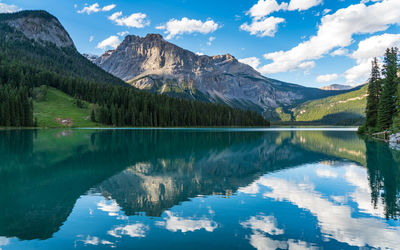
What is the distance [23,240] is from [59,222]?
2.15 meters

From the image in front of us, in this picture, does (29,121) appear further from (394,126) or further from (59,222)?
(394,126)

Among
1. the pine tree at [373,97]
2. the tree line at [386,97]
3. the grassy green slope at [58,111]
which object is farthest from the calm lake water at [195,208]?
the grassy green slope at [58,111]

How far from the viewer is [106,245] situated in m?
10.9

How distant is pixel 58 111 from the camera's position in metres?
152

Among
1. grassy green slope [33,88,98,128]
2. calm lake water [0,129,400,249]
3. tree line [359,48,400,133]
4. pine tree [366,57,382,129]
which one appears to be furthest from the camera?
grassy green slope [33,88,98,128]

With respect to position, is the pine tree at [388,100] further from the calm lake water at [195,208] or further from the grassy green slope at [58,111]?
the grassy green slope at [58,111]

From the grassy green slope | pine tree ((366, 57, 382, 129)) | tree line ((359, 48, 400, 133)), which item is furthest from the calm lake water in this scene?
the grassy green slope

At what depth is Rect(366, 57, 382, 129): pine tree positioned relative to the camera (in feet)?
282

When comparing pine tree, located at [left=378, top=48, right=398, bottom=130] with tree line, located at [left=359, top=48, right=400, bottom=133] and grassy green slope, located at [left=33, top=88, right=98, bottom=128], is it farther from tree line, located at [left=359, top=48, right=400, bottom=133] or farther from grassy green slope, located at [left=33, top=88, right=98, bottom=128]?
grassy green slope, located at [left=33, top=88, right=98, bottom=128]

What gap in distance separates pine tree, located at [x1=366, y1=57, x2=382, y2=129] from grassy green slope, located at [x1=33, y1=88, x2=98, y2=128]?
135630 millimetres

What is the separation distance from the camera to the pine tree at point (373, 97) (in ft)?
282

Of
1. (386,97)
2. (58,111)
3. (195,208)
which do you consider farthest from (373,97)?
(58,111)

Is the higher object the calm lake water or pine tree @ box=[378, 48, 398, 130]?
pine tree @ box=[378, 48, 398, 130]

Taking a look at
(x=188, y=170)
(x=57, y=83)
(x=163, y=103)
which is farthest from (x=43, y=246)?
(x=57, y=83)
